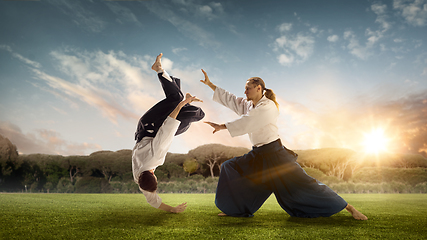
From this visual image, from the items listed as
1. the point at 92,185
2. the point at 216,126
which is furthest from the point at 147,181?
the point at 92,185

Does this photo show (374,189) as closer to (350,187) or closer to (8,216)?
(350,187)

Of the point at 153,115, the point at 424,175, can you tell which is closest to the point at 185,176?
the point at 153,115

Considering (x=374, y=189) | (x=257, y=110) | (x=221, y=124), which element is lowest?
(x=374, y=189)

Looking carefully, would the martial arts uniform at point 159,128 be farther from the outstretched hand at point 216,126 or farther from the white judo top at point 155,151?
the outstretched hand at point 216,126

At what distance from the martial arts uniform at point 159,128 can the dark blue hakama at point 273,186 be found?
0.94 metres

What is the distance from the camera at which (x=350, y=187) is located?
13.8 m

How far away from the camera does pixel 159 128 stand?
3.15 m

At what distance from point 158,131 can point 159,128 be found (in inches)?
4.3

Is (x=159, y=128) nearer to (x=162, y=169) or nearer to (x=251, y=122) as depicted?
(x=251, y=122)

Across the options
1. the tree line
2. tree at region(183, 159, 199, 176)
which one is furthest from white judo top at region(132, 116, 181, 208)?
tree at region(183, 159, 199, 176)

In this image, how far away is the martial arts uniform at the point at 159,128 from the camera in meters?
3.03

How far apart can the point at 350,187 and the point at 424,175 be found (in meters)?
6.39

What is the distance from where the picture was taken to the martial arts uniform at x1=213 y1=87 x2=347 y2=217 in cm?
300

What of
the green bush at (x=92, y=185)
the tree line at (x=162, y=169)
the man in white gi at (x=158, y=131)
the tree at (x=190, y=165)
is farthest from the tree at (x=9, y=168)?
the man in white gi at (x=158, y=131)
